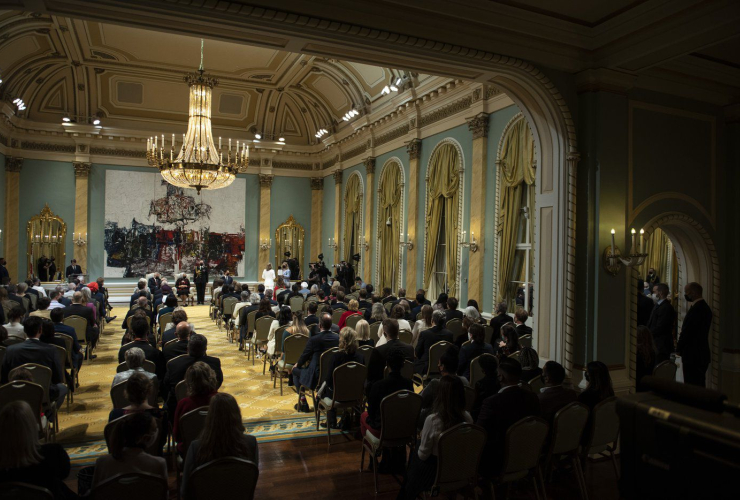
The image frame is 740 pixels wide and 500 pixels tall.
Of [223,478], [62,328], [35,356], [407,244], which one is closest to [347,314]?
[62,328]

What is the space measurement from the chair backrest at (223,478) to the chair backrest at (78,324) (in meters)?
6.74

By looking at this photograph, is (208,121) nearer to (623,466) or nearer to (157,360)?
(157,360)

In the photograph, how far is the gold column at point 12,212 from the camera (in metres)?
18.2

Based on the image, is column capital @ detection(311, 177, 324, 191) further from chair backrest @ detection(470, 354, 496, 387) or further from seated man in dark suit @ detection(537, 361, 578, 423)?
seated man in dark suit @ detection(537, 361, 578, 423)

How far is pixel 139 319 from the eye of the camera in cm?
556

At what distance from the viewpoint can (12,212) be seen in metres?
18.4

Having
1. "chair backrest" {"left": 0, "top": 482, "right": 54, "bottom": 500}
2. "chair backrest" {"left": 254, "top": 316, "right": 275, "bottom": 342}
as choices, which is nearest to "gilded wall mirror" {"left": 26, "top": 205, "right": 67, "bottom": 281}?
"chair backrest" {"left": 254, "top": 316, "right": 275, "bottom": 342}

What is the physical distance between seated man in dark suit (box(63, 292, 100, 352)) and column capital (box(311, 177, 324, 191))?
14.2 metres

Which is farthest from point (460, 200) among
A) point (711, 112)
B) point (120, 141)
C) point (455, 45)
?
point (120, 141)

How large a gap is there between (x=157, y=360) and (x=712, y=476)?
17.4 feet

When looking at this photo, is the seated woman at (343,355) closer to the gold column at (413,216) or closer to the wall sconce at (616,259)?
the wall sconce at (616,259)

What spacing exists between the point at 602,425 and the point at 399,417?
5.41 feet

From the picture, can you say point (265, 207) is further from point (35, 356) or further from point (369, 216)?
point (35, 356)

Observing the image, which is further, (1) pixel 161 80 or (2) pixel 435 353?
→ (1) pixel 161 80
